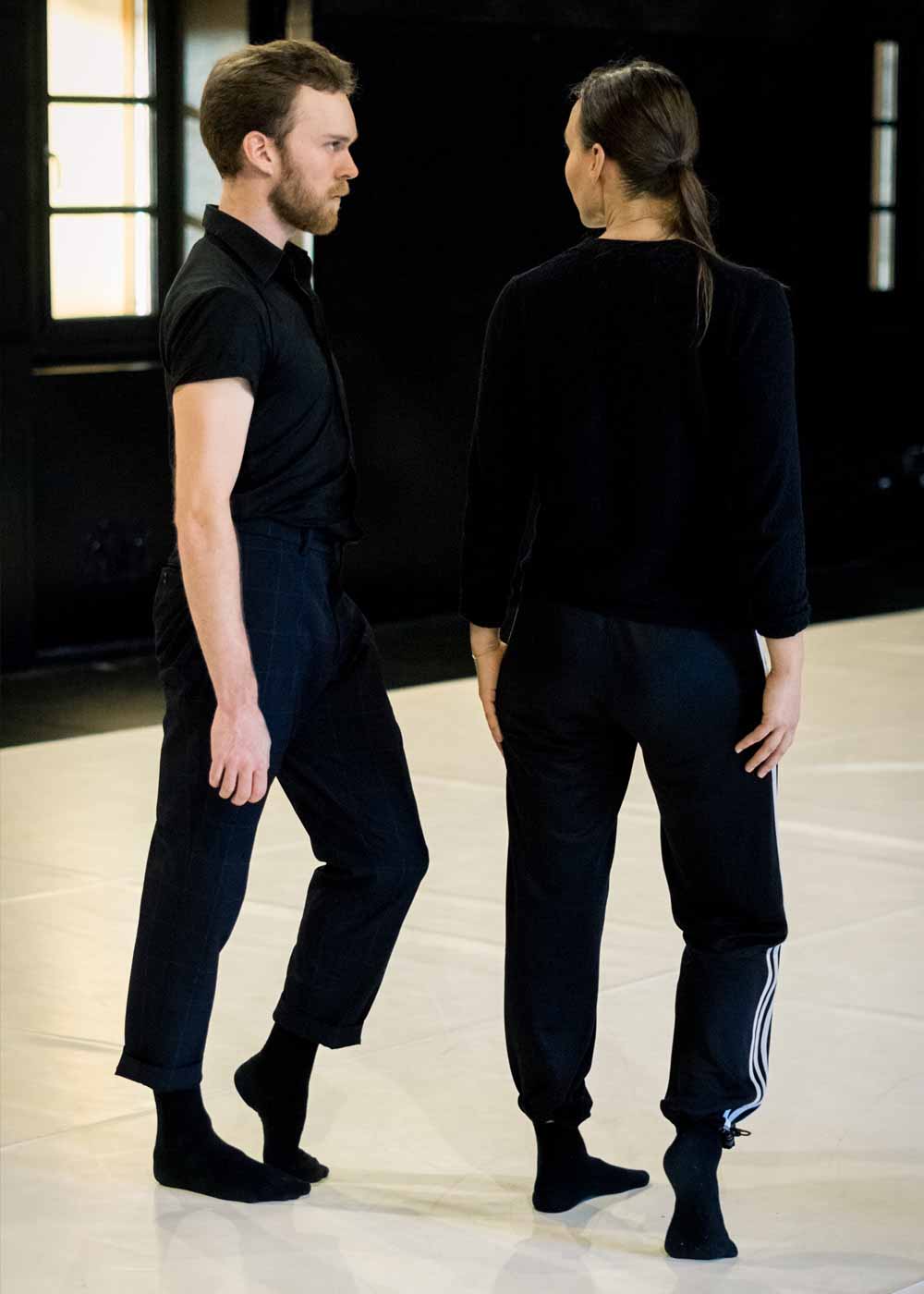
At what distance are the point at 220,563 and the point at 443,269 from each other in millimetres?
5605

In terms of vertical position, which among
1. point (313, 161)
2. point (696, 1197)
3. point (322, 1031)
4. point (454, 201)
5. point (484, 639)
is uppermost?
point (313, 161)

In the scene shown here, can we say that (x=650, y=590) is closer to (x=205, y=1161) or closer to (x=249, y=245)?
(x=249, y=245)

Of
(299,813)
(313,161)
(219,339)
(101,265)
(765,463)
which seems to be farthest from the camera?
(101,265)

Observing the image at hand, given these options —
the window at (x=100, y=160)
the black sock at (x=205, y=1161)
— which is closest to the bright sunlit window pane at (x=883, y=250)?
the window at (x=100, y=160)

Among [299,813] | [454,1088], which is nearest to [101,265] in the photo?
[454,1088]

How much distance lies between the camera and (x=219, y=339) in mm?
2734

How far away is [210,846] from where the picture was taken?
2.91m

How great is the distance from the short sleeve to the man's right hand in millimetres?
405

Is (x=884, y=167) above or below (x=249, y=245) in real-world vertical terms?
above

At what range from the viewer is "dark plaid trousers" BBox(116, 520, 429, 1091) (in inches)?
114

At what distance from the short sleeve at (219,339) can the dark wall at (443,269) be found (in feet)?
14.6

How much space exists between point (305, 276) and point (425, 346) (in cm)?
527

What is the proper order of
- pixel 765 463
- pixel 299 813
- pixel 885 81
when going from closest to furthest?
pixel 765 463 → pixel 299 813 → pixel 885 81

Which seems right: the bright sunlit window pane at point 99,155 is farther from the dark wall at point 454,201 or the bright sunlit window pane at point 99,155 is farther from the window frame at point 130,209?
the dark wall at point 454,201
